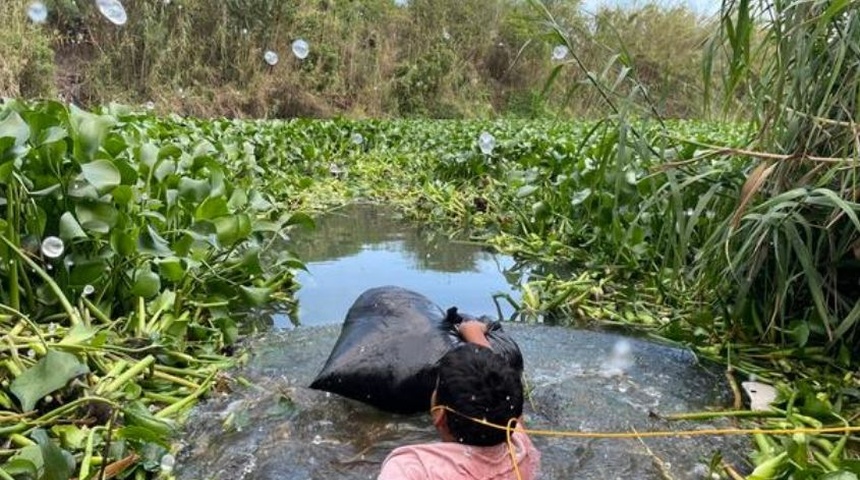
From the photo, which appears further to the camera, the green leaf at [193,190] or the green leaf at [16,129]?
the green leaf at [193,190]

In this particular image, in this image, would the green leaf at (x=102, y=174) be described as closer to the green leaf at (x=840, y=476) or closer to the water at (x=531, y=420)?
the water at (x=531, y=420)

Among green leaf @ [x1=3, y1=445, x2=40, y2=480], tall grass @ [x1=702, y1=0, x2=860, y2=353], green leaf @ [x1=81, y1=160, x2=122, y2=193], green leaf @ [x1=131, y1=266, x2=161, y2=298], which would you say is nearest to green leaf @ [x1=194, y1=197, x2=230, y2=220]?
green leaf @ [x1=131, y1=266, x2=161, y2=298]

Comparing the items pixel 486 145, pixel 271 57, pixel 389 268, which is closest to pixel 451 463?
pixel 389 268

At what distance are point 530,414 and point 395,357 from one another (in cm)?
42

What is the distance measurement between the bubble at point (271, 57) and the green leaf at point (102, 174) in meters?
14.8

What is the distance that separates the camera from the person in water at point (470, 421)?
146cm

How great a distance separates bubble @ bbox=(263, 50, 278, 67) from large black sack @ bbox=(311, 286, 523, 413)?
1501 cm

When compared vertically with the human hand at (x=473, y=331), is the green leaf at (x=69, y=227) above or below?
above

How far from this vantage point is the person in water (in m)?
1.46

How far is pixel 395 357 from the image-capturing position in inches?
86.1

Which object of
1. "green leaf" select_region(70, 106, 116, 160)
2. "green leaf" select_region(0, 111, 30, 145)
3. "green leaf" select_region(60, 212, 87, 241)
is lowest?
"green leaf" select_region(60, 212, 87, 241)

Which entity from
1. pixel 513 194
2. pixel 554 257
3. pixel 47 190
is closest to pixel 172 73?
pixel 513 194

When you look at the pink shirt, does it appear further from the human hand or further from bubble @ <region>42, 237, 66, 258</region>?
bubble @ <region>42, 237, 66, 258</region>

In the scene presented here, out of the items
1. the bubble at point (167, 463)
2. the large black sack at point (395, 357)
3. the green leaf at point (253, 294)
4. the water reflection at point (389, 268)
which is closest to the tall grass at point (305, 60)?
the water reflection at point (389, 268)
